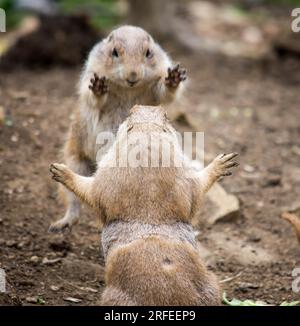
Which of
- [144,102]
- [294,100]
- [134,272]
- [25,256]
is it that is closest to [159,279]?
[134,272]

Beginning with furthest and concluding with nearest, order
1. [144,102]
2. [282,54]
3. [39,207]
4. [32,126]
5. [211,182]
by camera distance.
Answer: [282,54] < [32,126] < [39,207] < [144,102] < [211,182]

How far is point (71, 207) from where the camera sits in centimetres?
853

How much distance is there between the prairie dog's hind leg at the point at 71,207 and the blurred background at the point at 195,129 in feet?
0.53

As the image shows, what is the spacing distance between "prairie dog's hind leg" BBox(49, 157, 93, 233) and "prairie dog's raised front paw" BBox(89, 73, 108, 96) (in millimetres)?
1119

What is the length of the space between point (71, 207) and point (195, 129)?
3.02 meters

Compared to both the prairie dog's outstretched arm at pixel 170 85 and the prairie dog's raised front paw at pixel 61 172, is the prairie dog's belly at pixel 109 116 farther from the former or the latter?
the prairie dog's raised front paw at pixel 61 172

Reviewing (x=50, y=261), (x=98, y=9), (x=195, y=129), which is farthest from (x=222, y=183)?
(x=98, y=9)

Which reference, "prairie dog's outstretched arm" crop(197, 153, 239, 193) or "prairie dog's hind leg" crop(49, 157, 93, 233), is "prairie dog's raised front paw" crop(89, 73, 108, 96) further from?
"prairie dog's outstretched arm" crop(197, 153, 239, 193)

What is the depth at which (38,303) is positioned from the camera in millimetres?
6660

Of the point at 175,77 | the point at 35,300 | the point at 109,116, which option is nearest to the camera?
the point at 35,300

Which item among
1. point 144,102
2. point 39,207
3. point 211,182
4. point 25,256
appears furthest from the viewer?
point 39,207

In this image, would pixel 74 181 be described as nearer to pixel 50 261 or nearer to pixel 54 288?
pixel 54 288
